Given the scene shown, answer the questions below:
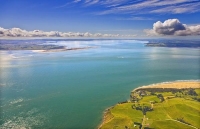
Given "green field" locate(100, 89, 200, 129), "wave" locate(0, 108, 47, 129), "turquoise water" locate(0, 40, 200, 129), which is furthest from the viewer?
"turquoise water" locate(0, 40, 200, 129)

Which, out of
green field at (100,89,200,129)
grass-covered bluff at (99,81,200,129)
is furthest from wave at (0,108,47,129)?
green field at (100,89,200,129)

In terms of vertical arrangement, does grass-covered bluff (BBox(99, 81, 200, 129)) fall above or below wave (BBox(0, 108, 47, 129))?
below

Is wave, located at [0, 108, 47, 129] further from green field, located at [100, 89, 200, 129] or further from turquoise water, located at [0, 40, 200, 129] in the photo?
green field, located at [100, 89, 200, 129]

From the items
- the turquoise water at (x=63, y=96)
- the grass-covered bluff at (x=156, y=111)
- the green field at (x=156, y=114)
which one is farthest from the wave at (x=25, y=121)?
the green field at (x=156, y=114)

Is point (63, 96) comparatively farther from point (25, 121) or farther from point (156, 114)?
point (156, 114)

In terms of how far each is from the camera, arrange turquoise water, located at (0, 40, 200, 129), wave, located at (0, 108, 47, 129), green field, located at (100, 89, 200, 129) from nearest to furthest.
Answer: wave, located at (0, 108, 47, 129) < green field, located at (100, 89, 200, 129) < turquoise water, located at (0, 40, 200, 129)

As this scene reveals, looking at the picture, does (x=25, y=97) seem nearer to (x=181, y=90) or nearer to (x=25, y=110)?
(x=25, y=110)

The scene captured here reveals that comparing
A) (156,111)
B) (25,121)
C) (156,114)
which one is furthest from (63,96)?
(156,114)

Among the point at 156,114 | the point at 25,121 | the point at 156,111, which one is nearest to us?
the point at 25,121
